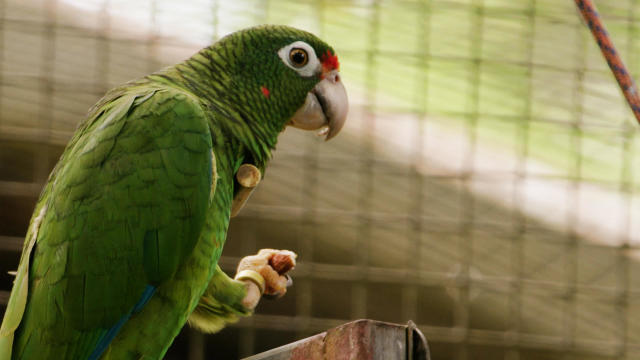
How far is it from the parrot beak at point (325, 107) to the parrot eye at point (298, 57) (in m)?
0.04

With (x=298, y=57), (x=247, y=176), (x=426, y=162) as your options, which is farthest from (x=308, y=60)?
(x=426, y=162)

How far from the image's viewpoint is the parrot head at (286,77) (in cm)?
104

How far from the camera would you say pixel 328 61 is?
1.09 meters

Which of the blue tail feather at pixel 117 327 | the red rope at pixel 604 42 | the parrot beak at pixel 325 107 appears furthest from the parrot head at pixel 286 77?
A: the red rope at pixel 604 42

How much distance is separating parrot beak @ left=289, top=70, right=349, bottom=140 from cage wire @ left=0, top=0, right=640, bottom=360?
75 cm

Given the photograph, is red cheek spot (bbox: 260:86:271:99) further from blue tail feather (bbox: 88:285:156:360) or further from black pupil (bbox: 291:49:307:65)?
blue tail feather (bbox: 88:285:156:360)

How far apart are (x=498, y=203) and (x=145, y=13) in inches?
37.0

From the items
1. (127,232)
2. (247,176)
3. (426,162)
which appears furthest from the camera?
(426,162)

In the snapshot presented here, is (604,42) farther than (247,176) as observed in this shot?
No

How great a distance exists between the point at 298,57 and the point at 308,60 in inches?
→ 0.6

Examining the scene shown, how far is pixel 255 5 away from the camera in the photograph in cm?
186

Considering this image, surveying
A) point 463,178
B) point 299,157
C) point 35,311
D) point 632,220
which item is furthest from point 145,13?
point 632,220

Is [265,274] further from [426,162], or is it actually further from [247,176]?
[426,162]

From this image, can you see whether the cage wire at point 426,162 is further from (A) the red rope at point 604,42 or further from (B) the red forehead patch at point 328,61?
(A) the red rope at point 604,42
